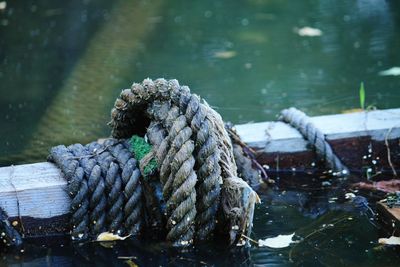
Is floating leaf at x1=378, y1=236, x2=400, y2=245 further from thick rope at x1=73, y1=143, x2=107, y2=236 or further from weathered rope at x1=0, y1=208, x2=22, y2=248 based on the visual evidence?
weathered rope at x1=0, y1=208, x2=22, y2=248

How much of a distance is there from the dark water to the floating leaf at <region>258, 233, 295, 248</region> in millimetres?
41

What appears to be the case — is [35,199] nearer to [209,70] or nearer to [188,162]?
[188,162]

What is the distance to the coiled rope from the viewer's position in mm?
2387

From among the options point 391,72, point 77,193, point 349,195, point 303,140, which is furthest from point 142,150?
point 391,72

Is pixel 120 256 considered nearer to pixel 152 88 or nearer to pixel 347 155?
pixel 152 88

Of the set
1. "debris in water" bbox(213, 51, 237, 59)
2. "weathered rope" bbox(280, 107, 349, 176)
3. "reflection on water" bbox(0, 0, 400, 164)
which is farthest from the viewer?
"debris in water" bbox(213, 51, 237, 59)

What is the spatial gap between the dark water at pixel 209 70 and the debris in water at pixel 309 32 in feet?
0.29

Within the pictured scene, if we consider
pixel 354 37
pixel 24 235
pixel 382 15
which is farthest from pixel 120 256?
pixel 382 15

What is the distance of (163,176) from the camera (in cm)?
240

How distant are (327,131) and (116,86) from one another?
2.34 m

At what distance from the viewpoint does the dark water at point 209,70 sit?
2.49 m

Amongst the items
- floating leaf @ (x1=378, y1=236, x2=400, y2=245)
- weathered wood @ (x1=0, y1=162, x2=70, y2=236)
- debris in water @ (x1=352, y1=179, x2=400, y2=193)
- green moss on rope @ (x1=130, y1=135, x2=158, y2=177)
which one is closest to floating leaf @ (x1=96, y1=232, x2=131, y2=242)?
weathered wood @ (x1=0, y1=162, x2=70, y2=236)

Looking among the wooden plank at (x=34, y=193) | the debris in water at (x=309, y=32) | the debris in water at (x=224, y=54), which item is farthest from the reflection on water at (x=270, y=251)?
the debris in water at (x=309, y=32)

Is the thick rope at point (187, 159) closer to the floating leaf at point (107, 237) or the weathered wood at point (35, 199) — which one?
the floating leaf at point (107, 237)
